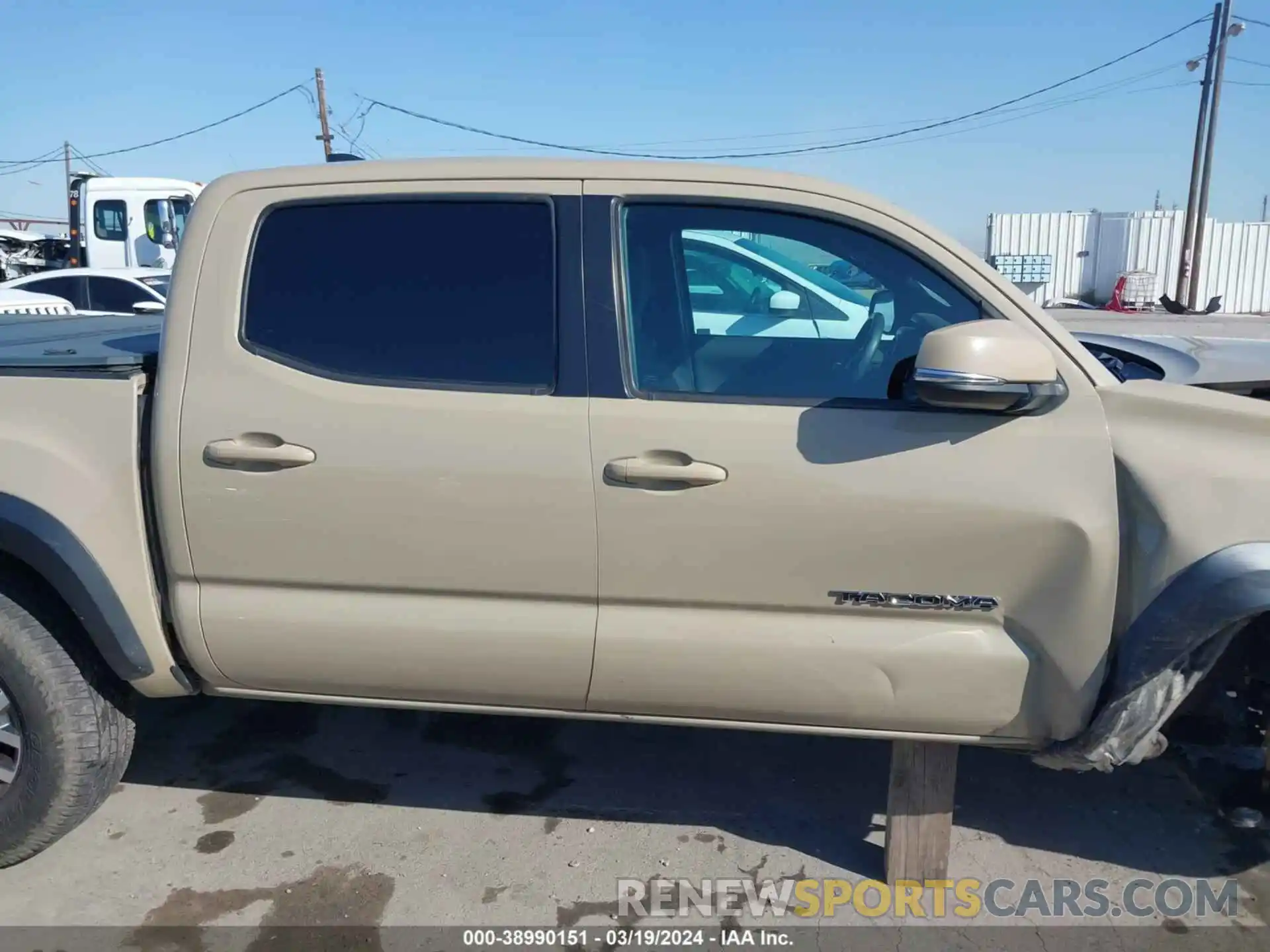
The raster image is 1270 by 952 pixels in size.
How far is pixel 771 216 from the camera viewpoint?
8.44 feet

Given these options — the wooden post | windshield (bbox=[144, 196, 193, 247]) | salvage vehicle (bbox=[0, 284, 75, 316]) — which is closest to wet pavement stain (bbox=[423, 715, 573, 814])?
the wooden post

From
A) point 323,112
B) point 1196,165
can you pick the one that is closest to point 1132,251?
point 1196,165

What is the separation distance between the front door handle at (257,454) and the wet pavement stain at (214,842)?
4.18 feet

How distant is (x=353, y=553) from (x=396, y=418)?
1.22 ft

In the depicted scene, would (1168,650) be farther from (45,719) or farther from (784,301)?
(45,719)

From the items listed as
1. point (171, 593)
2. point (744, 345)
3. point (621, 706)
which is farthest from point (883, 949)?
point (171, 593)

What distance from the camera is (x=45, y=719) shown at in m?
2.73

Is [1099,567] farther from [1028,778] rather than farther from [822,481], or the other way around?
[1028,778]

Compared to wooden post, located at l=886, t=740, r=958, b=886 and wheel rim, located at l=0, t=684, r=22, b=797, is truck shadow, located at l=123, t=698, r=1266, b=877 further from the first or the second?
wheel rim, located at l=0, t=684, r=22, b=797

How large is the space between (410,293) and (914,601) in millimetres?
1532

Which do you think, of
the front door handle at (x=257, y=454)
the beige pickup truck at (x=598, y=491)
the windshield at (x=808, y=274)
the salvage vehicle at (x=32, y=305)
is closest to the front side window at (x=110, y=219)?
the salvage vehicle at (x=32, y=305)

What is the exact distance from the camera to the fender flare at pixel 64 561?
260 cm

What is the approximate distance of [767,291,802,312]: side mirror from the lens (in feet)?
10.2

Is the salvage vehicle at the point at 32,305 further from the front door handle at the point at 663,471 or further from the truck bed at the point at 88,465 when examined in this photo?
the front door handle at the point at 663,471
